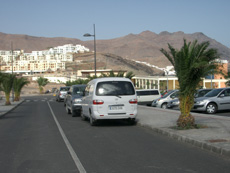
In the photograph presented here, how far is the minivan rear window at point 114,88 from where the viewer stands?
543 inches

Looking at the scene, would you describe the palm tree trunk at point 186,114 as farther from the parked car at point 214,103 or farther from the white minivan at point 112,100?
the parked car at point 214,103

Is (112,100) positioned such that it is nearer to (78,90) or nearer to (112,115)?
(112,115)

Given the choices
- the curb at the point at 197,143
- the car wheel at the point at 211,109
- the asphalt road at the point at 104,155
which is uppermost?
the car wheel at the point at 211,109

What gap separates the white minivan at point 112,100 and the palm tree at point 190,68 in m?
2.77

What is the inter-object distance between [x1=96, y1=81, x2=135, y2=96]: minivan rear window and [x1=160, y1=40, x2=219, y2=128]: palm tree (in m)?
2.88

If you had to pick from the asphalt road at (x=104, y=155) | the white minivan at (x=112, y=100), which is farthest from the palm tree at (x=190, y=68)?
the white minivan at (x=112, y=100)

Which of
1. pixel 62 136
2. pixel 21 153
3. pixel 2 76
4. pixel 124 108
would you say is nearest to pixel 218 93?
pixel 124 108

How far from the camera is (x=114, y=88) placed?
547 inches

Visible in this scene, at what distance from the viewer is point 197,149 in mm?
8539

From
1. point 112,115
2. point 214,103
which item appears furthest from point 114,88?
point 214,103

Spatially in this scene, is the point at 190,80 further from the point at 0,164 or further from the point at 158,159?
the point at 0,164

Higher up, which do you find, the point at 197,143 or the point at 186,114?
the point at 186,114

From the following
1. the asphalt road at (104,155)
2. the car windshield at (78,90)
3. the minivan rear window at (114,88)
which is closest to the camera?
the asphalt road at (104,155)

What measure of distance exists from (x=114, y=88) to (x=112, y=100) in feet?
1.82
